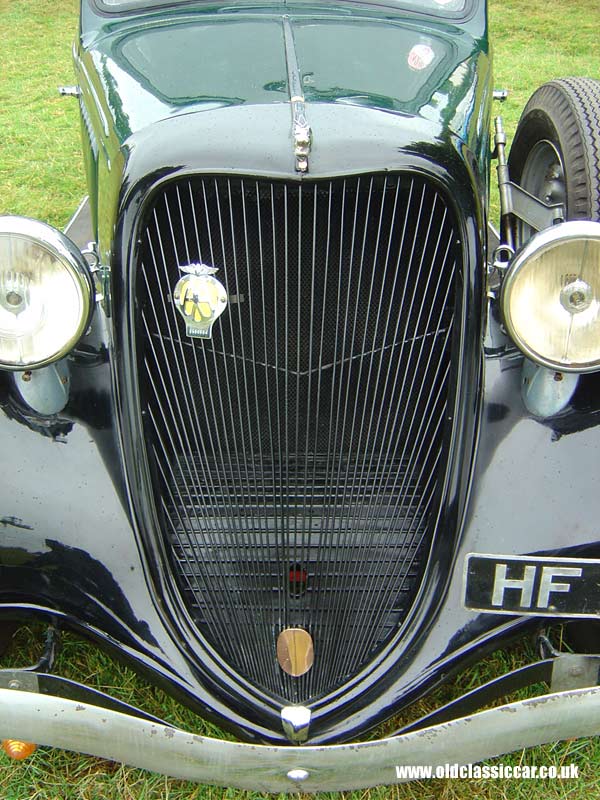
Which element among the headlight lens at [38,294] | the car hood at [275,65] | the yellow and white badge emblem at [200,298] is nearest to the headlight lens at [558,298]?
the car hood at [275,65]

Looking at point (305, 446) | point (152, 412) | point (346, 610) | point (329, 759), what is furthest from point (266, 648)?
point (152, 412)

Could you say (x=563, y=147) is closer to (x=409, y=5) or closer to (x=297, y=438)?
(x=409, y=5)

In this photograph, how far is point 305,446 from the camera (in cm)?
173

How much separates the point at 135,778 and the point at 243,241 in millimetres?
1189

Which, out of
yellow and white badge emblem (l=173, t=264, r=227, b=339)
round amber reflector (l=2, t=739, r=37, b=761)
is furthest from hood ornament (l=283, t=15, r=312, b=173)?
round amber reflector (l=2, t=739, r=37, b=761)

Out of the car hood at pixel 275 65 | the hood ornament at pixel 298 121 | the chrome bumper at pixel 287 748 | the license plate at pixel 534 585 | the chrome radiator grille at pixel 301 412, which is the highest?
the car hood at pixel 275 65

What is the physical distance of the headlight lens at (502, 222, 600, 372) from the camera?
1.55m

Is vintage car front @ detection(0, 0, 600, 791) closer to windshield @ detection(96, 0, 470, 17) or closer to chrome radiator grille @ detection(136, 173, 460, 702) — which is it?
chrome radiator grille @ detection(136, 173, 460, 702)

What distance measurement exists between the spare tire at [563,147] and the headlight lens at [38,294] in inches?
59.6

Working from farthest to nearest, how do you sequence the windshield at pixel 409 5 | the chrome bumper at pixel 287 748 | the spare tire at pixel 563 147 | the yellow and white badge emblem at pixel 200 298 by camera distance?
the windshield at pixel 409 5 → the spare tire at pixel 563 147 → the yellow and white badge emblem at pixel 200 298 → the chrome bumper at pixel 287 748

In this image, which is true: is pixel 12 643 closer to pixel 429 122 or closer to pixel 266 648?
pixel 266 648

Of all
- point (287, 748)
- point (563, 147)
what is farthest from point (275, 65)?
point (287, 748)

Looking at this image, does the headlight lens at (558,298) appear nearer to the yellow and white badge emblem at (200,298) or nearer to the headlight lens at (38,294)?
the yellow and white badge emblem at (200,298)

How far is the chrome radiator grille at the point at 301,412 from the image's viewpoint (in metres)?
1.56
